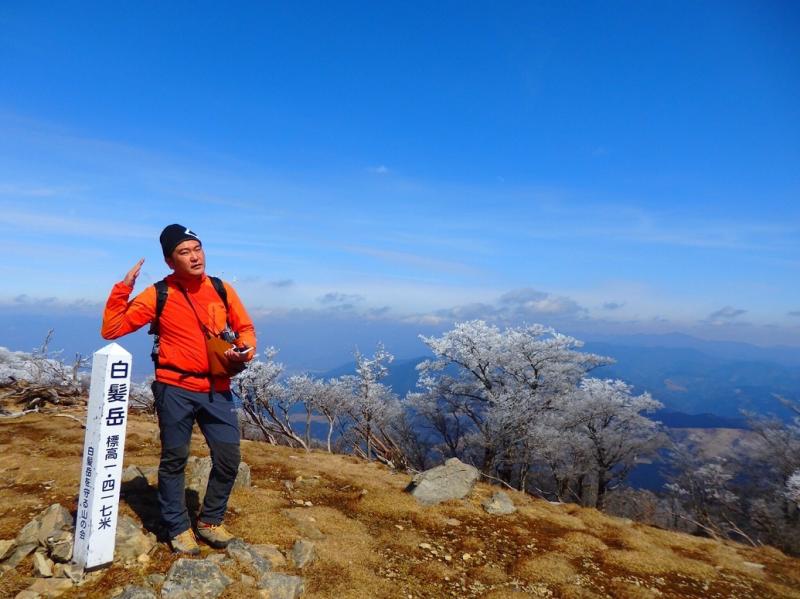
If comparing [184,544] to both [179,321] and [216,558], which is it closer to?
[216,558]

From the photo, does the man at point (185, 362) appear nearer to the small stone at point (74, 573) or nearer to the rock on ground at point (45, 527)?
the small stone at point (74, 573)

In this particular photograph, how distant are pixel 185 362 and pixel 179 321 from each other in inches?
15.6

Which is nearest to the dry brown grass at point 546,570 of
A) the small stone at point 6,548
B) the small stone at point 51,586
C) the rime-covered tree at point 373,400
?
the small stone at point 51,586

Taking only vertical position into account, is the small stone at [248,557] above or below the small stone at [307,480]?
above

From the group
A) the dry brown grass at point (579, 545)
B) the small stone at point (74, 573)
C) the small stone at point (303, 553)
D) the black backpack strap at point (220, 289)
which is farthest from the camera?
the dry brown grass at point (579, 545)

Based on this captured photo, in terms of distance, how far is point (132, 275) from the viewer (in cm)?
370

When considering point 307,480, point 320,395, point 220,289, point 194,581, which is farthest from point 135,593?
point 320,395

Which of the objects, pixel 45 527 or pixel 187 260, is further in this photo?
pixel 45 527

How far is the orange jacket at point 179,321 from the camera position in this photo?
367cm

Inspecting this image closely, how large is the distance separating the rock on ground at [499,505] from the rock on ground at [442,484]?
1.62ft

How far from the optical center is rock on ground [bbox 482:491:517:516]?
785cm

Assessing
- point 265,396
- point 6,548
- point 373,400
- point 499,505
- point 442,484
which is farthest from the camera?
point 373,400

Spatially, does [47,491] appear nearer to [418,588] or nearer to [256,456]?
[256,456]

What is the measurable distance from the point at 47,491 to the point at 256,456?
4.53 m
